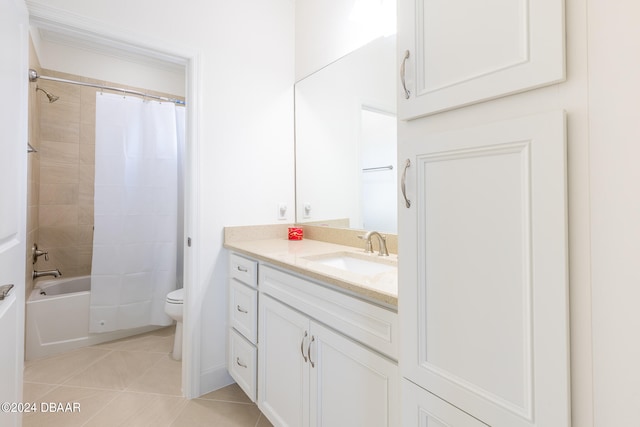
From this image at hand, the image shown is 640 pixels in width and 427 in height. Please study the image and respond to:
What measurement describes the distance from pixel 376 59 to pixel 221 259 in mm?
1446

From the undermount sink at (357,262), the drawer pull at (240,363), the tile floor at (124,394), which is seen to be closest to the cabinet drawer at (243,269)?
the undermount sink at (357,262)

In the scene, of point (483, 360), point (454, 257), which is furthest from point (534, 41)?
point (483, 360)

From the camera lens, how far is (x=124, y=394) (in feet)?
6.01

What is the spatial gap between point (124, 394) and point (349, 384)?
155cm

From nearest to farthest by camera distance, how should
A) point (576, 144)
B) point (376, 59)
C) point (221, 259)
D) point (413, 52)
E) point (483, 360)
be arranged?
point (576, 144), point (483, 360), point (413, 52), point (376, 59), point (221, 259)

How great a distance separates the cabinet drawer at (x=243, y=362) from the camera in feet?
5.21

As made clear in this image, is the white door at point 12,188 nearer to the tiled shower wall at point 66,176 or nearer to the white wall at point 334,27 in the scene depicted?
the white wall at point 334,27

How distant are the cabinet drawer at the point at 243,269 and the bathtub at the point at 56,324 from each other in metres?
1.48

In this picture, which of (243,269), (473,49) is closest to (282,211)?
(243,269)

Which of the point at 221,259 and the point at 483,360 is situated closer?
the point at 483,360

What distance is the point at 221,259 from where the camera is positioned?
1.92 metres

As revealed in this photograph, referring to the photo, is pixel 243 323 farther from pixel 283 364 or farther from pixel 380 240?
pixel 380 240

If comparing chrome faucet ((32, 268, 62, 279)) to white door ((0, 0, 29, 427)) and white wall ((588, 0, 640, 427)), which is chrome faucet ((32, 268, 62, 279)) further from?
white wall ((588, 0, 640, 427))

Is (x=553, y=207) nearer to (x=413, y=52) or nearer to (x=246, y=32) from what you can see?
(x=413, y=52)
